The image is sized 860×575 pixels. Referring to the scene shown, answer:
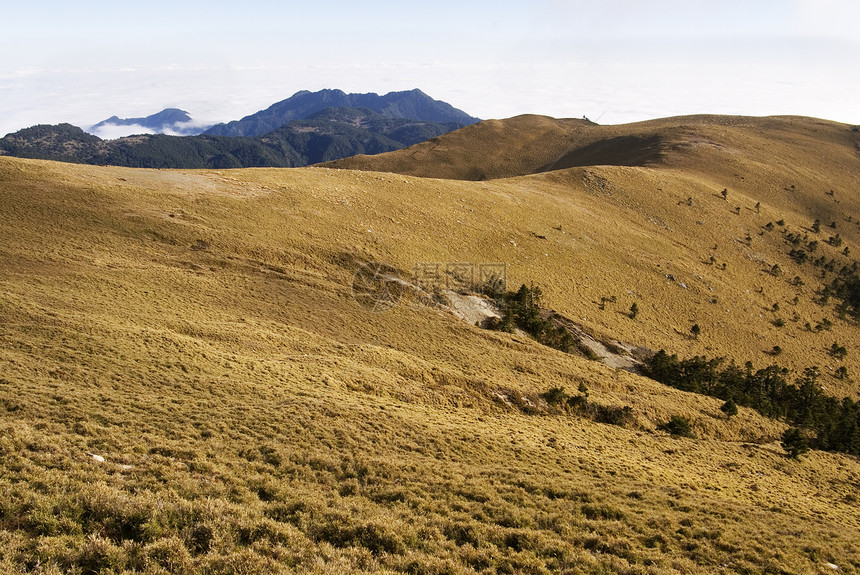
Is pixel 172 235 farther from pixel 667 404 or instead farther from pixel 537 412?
pixel 667 404

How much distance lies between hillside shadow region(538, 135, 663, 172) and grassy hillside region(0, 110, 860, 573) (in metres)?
59.9

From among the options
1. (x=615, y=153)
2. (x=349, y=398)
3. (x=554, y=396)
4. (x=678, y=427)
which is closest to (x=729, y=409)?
(x=678, y=427)

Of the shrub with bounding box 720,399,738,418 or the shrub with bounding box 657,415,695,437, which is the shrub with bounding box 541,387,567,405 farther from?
the shrub with bounding box 720,399,738,418

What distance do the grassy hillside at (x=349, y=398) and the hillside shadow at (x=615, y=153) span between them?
5991cm

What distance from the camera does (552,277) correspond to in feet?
175

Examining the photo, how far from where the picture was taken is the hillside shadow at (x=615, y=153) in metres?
116

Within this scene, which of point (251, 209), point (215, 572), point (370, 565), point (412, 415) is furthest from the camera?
point (251, 209)

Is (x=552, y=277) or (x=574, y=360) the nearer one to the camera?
(x=574, y=360)

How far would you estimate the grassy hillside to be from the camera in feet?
37.0

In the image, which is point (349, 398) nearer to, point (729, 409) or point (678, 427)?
point (678, 427)

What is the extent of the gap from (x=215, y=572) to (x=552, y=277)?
163ft

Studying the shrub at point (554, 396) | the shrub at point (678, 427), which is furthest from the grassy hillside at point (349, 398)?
the shrub at point (678, 427)

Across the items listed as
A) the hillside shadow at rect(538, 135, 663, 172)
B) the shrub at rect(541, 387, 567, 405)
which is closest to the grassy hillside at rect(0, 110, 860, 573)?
the shrub at rect(541, 387, 567, 405)

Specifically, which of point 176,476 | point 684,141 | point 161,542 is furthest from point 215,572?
point 684,141
